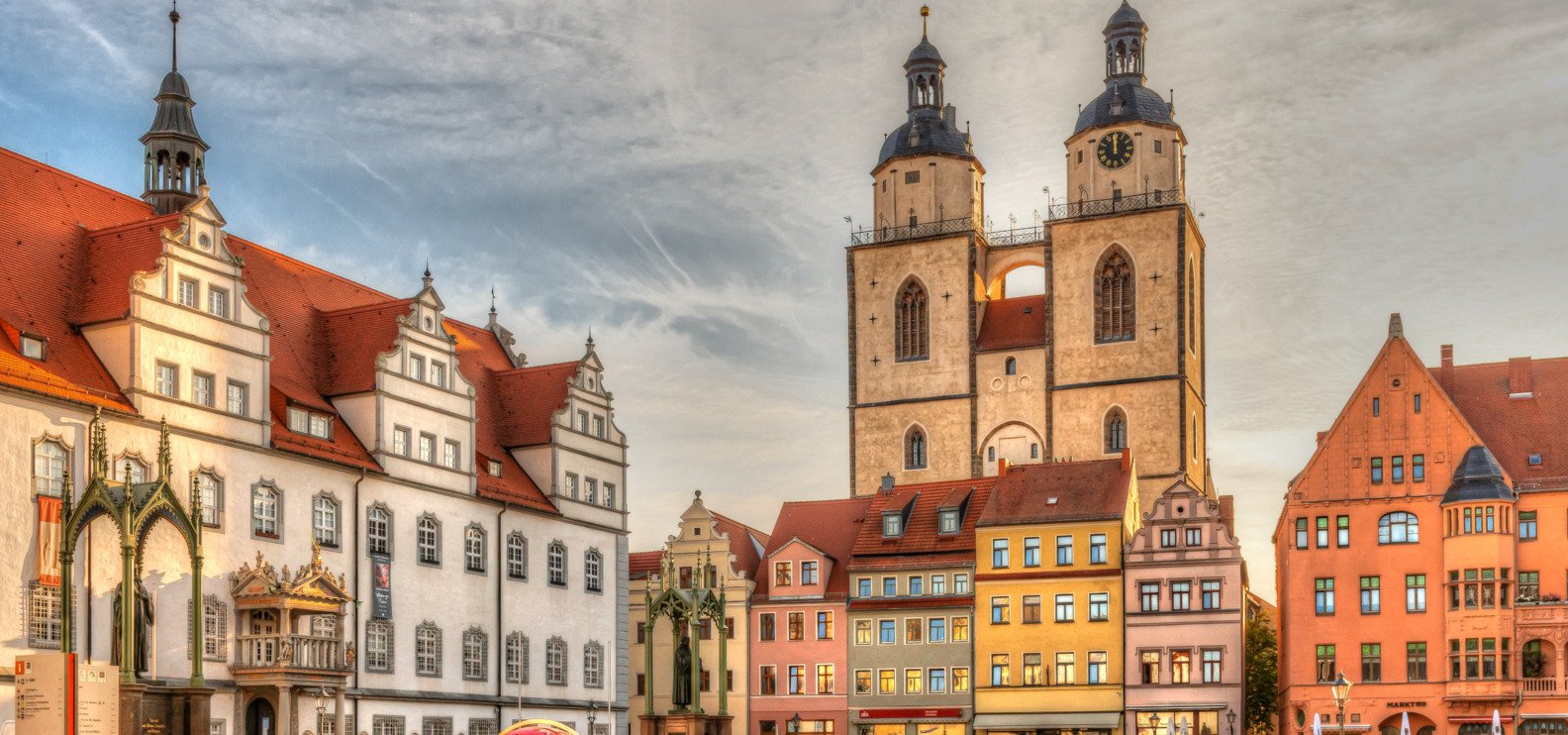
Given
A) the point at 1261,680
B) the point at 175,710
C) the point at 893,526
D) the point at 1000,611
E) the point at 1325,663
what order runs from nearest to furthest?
the point at 175,710 < the point at 1325,663 < the point at 1000,611 < the point at 893,526 < the point at 1261,680

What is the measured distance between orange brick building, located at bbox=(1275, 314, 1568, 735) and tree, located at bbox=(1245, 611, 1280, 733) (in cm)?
1036

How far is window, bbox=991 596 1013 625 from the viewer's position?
223 ft

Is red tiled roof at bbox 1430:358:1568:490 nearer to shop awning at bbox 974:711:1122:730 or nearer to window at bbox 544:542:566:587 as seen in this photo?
shop awning at bbox 974:711:1122:730

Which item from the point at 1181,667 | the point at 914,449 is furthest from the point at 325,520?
the point at 914,449

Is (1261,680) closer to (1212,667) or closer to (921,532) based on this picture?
(1212,667)

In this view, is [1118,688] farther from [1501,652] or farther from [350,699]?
[350,699]

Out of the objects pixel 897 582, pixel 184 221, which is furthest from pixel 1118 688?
pixel 184 221

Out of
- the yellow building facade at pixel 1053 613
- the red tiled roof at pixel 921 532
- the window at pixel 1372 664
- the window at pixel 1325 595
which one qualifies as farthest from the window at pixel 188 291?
the window at pixel 1372 664

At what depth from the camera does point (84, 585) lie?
42.2m

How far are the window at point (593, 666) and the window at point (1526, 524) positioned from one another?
2980cm

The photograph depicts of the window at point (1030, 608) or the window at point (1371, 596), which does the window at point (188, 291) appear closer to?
the window at point (1030, 608)

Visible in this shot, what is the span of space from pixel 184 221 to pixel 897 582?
31.7m

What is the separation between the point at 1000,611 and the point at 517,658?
18.7 meters

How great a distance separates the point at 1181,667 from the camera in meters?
65.2
